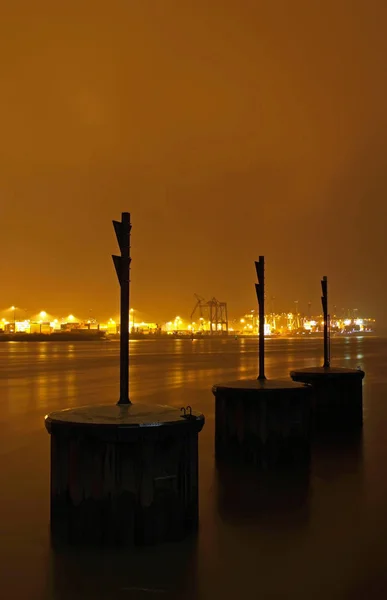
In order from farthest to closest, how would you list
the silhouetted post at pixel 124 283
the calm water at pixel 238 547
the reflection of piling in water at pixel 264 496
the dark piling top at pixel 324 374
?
the dark piling top at pixel 324 374 → the silhouetted post at pixel 124 283 → the reflection of piling in water at pixel 264 496 → the calm water at pixel 238 547

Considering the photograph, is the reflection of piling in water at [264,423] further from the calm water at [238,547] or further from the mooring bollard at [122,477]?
the mooring bollard at [122,477]

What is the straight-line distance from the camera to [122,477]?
5.71 meters

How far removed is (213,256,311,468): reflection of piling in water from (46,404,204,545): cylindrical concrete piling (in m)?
3.25

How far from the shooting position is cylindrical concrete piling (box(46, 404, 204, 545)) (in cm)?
572

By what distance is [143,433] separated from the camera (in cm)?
573

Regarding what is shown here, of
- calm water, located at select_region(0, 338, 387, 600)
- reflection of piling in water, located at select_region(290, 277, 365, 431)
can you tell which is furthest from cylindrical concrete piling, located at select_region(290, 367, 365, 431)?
calm water, located at select_region(0, 338, 387, 600)

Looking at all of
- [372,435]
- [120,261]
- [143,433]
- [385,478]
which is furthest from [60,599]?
[372,435]

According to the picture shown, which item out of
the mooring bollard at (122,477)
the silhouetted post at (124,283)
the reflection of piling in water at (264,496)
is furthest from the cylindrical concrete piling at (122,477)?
the reflection of piling in water at (264,496)

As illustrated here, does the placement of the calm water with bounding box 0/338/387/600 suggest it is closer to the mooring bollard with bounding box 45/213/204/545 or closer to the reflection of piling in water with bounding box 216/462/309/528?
the reflection of piling in water with bounding box 216/462/309/528

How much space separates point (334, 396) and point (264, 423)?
3.88 meters

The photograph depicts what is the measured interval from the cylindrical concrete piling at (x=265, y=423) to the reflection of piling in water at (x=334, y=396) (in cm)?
294

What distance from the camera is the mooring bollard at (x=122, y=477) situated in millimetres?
5719

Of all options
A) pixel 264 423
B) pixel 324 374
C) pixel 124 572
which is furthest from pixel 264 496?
pixel 324 374

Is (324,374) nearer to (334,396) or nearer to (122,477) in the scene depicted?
(334,396)
